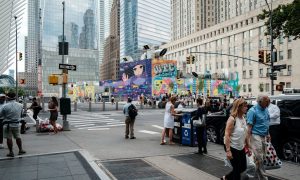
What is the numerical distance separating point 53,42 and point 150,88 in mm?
57835

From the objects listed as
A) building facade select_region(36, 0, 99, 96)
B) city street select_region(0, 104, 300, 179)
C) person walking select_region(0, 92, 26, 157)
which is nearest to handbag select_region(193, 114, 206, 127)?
city street select_region(0, 104, 300, 179)

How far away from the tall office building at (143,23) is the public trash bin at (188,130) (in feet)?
506

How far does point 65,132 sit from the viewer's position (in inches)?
624

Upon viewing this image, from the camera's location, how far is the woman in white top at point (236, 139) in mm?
5647

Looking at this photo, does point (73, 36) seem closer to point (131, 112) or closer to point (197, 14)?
point (197, 14)

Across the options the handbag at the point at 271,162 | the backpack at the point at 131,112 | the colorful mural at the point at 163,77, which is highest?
the colorful mural at the point at 163,77

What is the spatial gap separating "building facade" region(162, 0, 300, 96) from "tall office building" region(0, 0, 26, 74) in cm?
5126

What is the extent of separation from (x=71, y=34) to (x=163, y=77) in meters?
64.8

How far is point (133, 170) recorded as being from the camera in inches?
306

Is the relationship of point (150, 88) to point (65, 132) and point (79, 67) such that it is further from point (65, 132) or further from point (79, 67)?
point (79, 67)

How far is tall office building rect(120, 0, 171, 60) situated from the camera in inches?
6467

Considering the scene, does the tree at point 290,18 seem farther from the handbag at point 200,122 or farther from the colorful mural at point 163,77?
the colorful mural at point 163,77

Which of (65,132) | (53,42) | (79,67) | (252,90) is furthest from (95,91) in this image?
(65,132)

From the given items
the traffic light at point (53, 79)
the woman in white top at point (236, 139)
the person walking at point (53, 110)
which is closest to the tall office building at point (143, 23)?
the traffic light at point (53, 79)
